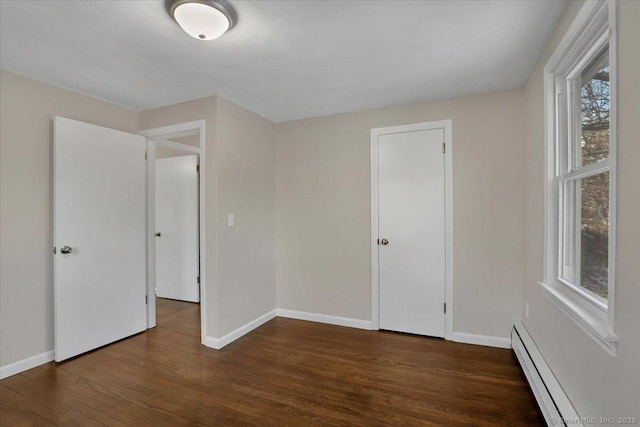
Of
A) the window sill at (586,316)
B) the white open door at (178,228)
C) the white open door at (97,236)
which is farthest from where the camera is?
the white open door at (178,228)

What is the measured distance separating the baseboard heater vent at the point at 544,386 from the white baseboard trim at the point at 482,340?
0.80 ft

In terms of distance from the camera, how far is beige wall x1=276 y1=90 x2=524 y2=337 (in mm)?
2744

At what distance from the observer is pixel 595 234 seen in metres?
1.53

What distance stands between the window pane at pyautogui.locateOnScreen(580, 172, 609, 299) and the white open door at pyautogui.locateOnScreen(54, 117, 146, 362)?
3672 mm

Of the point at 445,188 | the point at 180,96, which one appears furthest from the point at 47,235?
the point at 445,188

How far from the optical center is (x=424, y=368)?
7.96ft

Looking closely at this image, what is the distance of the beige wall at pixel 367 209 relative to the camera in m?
2.74

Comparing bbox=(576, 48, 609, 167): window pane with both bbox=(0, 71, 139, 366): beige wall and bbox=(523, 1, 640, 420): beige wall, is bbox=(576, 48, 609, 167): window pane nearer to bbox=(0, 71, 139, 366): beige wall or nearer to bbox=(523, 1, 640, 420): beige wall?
bbox=(523, 1, 640, 420): beige wall

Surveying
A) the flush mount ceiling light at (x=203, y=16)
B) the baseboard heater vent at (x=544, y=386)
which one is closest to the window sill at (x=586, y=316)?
the baseboard heater vent at (x=544, y=386)

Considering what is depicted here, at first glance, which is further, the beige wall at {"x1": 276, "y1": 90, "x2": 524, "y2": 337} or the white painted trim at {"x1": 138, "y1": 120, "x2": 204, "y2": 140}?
the white painted trim at {"x1": 138, "y1": 120, "x2": 204, "y2": 140}

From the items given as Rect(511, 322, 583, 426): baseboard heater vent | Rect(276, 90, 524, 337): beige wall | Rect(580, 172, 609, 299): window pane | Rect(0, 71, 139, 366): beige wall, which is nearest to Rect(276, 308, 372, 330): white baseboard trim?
Rect(276, 90, 524, 337): beige wall

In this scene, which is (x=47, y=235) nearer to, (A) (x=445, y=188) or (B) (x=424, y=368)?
(B) (x=424, y=368)

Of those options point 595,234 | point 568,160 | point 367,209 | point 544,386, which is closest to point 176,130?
point 367,209

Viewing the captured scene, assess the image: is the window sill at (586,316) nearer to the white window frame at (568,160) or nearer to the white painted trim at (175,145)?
the white window frame at (568,160)
